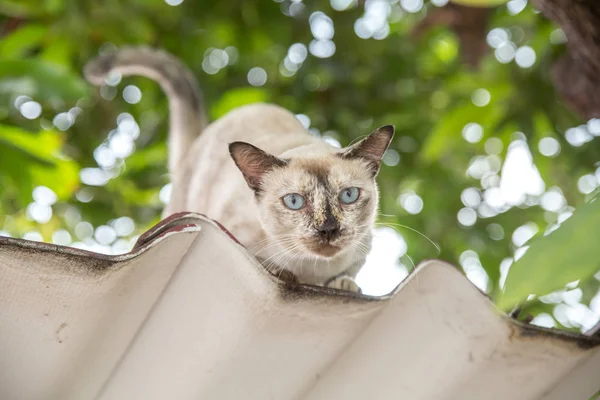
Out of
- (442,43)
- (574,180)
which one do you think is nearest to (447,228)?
(574,180)

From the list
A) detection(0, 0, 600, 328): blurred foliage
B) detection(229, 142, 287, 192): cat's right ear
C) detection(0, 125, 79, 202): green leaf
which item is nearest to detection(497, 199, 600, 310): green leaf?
detection(229, 142, 287, 192): cat's right ear

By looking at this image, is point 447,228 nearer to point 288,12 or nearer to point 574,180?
point 574,180

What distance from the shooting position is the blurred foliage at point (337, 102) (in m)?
2.87

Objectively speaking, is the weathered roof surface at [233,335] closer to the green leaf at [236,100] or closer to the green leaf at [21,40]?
the green leaf at [21,40]

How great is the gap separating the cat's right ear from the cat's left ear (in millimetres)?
208

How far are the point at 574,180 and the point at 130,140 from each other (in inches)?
90.2

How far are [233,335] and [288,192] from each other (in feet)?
2.66

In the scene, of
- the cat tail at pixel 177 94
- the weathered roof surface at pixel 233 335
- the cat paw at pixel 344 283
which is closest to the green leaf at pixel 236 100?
Answer: the cat tail at pixel 177 94

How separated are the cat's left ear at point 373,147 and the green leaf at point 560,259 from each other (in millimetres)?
1146

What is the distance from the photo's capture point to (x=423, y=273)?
113cm

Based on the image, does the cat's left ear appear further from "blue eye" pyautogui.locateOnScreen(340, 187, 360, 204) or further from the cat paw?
the cat paw

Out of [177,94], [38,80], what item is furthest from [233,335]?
[177,94]

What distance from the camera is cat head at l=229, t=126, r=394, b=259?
179 centimetres

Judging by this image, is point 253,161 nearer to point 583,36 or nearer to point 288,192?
point 288,192
